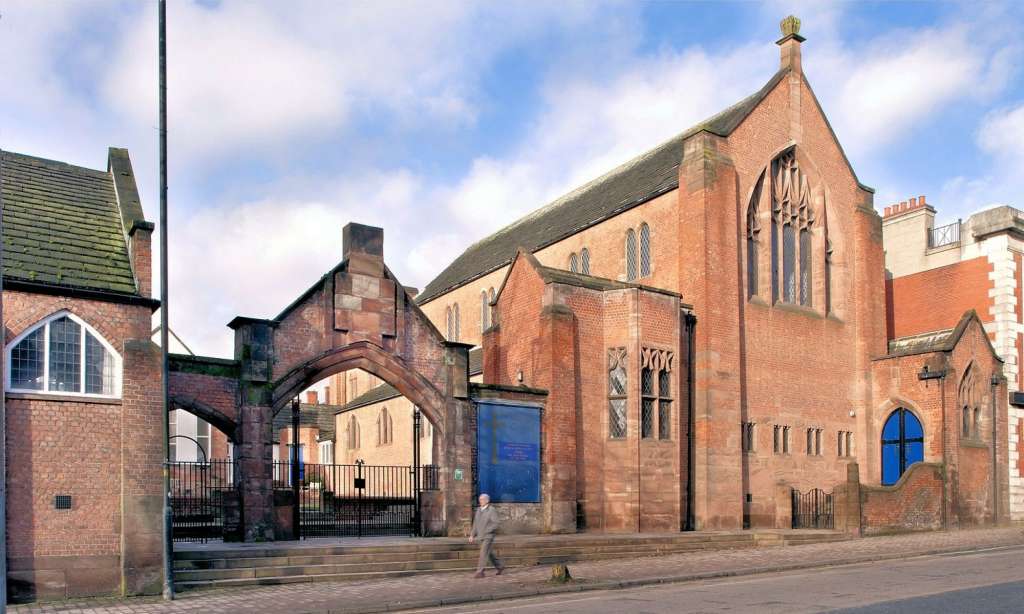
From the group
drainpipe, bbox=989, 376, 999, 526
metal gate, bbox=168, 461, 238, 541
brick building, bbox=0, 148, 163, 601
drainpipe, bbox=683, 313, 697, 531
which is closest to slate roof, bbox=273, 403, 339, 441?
metal gate, bbox=168, 461, 238, 541

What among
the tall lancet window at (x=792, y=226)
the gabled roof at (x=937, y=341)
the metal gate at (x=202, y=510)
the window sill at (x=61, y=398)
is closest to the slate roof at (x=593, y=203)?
the tall lancet window at (x=792, y=226)

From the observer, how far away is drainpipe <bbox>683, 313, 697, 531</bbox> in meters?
27.6

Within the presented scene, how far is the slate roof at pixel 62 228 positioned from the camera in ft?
50.8

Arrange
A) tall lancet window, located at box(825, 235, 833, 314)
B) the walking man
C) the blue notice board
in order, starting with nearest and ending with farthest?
the walking man, the blue notice board, tall lancet window, located at box(825, 235, 833, 314)

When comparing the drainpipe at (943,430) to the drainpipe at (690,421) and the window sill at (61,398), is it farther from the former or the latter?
the window sill at (61,398)

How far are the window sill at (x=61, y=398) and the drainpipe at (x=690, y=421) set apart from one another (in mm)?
17163

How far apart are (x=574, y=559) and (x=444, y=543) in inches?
114

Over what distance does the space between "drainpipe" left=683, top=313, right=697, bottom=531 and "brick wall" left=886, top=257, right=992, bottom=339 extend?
13.2 metres

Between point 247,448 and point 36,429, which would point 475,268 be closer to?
point 247,448

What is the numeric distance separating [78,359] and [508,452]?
11.4 meters

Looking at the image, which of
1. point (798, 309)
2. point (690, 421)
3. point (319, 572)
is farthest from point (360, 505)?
point (798, 309)

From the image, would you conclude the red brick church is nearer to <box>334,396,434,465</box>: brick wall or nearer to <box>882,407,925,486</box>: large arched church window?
<box>882,407,925,486</box>: large arched church window

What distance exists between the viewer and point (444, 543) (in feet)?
65.8

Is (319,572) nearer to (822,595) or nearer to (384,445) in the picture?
(822,595)
